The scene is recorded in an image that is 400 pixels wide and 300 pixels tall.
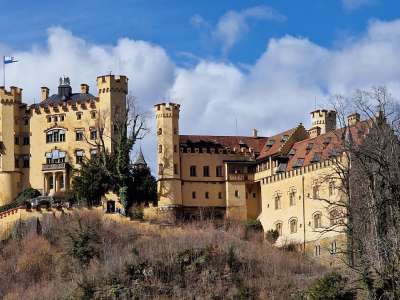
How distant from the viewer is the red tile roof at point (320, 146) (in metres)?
79.1

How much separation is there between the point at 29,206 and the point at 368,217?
28631 millimetres

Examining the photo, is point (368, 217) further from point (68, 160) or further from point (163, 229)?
point (68, 160)

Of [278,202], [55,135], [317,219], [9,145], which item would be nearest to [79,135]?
[55,135]

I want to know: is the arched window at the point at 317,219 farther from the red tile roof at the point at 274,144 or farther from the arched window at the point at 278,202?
the red tile roof at the point at 274,144

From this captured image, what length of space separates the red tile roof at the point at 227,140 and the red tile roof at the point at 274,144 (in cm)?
87

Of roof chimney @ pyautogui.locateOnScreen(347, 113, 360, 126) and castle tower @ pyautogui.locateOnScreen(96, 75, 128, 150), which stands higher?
castle tower @ pyautogui.locateOnScreen(96, 75, 128, 150)

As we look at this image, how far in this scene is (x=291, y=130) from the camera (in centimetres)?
8919

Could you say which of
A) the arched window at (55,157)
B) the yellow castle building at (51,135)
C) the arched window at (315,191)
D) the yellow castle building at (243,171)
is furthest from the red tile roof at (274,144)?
the arched window at (55,157)

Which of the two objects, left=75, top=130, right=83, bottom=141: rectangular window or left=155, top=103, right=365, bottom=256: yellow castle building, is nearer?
left=155, top=103, right=365, bottom=256: yellow castle building

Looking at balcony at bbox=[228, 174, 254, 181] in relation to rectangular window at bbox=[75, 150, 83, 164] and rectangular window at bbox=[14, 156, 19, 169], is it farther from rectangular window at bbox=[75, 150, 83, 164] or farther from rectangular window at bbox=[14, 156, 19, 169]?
rectangular window at bbox=[14, 156, 19, 169]

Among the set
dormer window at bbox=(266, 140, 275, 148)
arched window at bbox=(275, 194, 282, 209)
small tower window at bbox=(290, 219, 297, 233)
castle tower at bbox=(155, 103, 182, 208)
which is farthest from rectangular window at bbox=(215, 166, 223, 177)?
small tower window at bbox=(290, 219, 297, 233)

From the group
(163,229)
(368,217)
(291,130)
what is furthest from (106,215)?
(368,217)

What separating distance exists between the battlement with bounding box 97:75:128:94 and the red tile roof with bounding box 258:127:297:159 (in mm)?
12095

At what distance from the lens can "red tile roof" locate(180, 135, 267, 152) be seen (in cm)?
9062
